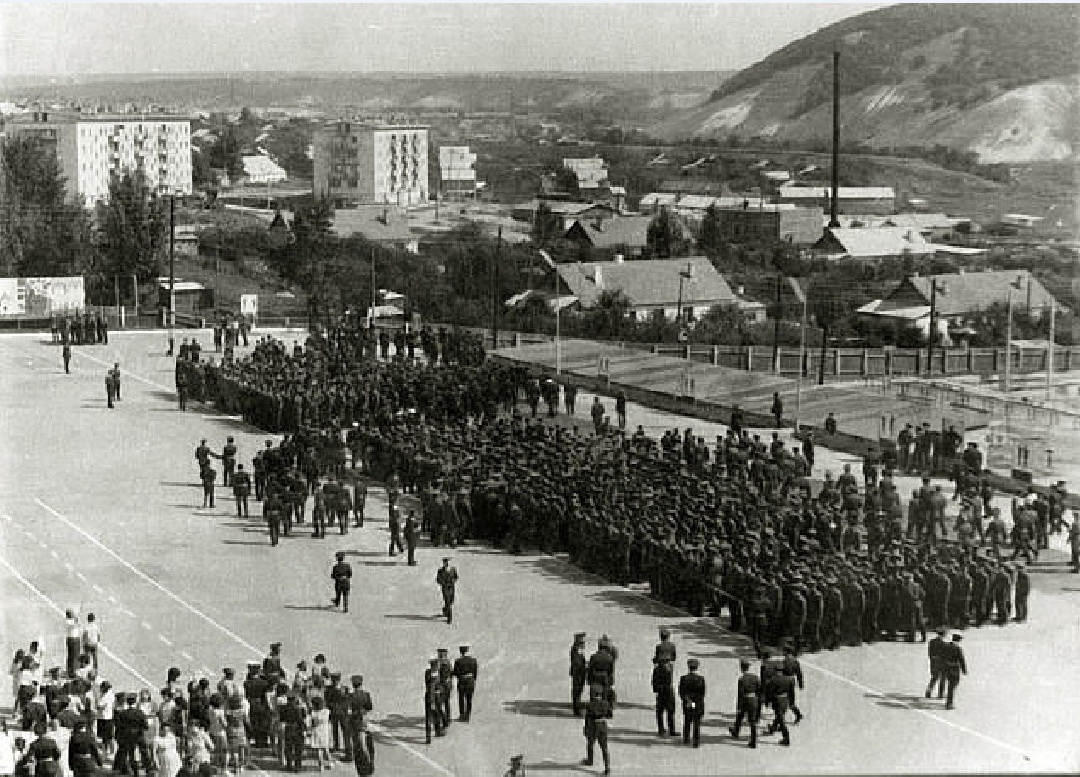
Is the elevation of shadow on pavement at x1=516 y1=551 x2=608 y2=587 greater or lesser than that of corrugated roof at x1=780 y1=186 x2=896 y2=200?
lesser

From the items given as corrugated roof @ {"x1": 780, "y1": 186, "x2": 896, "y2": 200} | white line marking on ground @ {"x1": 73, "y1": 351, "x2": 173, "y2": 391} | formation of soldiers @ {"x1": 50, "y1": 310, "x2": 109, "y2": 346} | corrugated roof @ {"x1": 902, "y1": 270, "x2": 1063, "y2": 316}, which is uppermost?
corrugated roof @ {"x1": 780, "y1": 186, "x2": 896, "y2": 200}

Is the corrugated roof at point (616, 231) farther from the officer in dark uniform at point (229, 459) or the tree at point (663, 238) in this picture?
the officer in dark uniform at point (229, 459)

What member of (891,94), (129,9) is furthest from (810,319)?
(891,94)

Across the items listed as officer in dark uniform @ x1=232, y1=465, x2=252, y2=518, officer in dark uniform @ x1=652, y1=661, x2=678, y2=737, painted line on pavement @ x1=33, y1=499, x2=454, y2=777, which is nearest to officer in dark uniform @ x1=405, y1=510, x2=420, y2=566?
painted line on pavement @ x1=33, y1=499, x2=454, y2=777

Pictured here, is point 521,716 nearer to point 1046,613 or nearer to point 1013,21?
point 1046,613

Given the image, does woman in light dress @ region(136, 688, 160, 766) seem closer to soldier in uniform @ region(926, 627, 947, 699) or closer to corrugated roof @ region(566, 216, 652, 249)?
soldier in uniform @ region(926, 627, 947, 699)

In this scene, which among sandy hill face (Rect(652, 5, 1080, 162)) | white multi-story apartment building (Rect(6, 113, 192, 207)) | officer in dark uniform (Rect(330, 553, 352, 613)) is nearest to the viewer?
officer in dark uniform (Rect(330, 553, 352, 613))

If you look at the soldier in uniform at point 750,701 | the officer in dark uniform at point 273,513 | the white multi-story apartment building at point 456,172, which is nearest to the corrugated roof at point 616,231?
the white multi-story apartment building at point 456,172

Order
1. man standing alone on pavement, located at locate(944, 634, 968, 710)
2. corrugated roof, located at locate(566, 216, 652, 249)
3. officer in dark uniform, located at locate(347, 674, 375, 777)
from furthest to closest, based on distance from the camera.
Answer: corrugated roof, located at locate(566, 216, 652, 249) < man standing alone on pavement, located at locate(944, 634, 968, 710) < officer in dark uniform, located at locate(347, 674, 375, 777)
